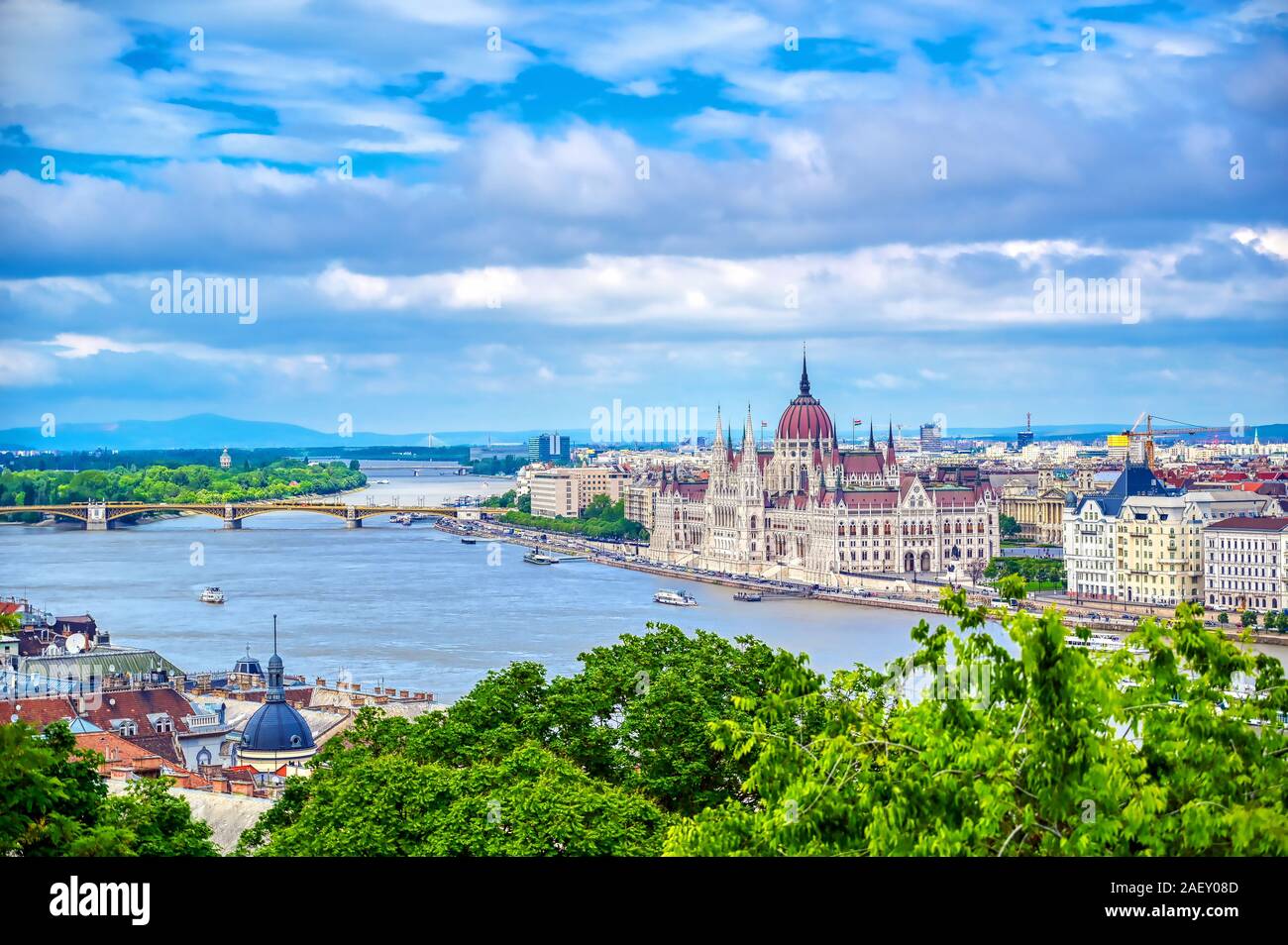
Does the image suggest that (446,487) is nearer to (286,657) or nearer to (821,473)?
(821,473)

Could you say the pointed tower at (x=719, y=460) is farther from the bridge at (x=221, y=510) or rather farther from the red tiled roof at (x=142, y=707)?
the red tiled roof at (x=142, y=707)

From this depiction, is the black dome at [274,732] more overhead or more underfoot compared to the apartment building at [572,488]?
more underfoot

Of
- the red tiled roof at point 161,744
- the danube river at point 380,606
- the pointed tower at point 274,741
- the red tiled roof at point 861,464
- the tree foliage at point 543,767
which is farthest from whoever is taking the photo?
the red tiled roof at point 861,464

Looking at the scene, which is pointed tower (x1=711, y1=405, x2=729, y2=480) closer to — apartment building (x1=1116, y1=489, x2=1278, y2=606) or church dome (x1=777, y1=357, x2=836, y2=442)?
church dome (x1=777, y1=357, x2=836, y2=442)

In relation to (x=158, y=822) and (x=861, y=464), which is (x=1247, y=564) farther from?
(x=158, y=822)

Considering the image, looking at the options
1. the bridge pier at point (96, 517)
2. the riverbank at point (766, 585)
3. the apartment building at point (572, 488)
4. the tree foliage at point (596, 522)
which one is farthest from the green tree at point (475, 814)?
the apartment building at point (572, 488)

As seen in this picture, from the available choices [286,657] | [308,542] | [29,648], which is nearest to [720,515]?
[308,542]

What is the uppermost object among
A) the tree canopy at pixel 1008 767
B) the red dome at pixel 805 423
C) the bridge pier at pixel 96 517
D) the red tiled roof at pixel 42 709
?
the red dome at pixel 805 423
